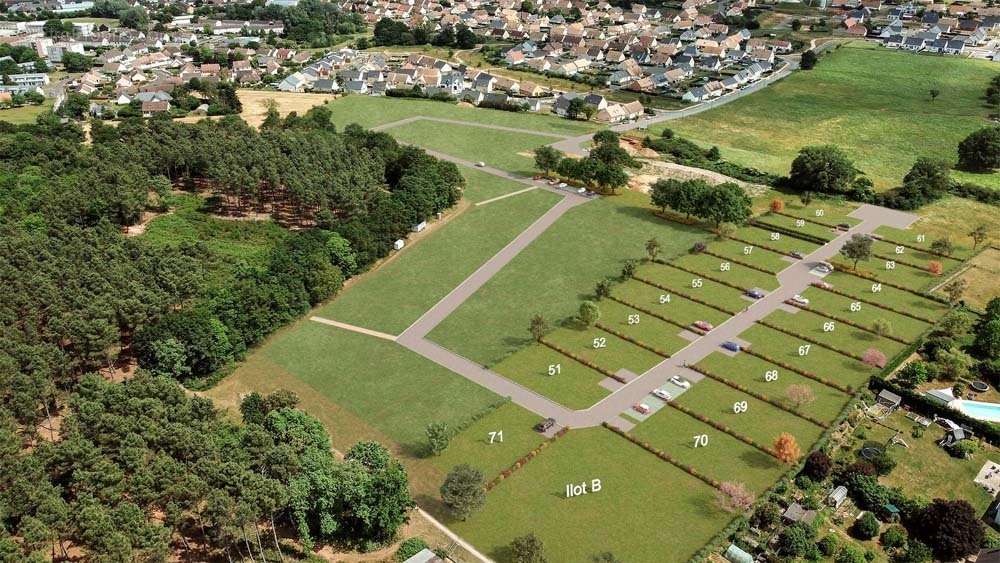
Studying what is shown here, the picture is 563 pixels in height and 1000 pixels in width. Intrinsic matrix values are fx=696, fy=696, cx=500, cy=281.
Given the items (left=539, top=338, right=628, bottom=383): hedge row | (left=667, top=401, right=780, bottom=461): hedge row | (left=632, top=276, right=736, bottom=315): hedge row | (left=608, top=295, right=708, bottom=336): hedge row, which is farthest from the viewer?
(left=632, top=276, right=736, bottom=315): hedge row

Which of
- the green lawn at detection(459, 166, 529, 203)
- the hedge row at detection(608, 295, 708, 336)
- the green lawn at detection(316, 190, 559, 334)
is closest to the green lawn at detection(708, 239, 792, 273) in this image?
the hedge row at detection(608, 295, 708, 336)

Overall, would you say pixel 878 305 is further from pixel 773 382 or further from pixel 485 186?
pixel 485 186

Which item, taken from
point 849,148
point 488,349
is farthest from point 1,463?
point 849,148

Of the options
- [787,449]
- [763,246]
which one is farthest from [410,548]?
[763,246]

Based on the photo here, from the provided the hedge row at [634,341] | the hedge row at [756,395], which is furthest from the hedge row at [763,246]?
the hedge row at [756,395]

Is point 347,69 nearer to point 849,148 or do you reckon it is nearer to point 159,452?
point 849,148

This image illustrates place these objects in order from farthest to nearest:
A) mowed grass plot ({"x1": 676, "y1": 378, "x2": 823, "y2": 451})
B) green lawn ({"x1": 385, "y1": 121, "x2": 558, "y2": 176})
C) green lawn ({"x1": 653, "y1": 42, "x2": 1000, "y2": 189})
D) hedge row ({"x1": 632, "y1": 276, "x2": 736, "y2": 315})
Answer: green lawn ({"x1": 653, "y1": 42, "x2": 1000, "y2": 189}), green lawn ({"x1": 385, "y1": 121, "x2": 558, "y2": 176}), hedge row ({"x1": 632, "y1": 276, "x2": 736, "y2": 315}), mowed grass plot ({"x1": 676, "y1": 378, "x2": 823, "y2": 451})

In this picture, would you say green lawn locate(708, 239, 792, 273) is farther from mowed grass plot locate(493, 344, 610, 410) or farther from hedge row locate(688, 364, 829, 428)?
mowed grass plot locate(493, 344, 610, 410)
